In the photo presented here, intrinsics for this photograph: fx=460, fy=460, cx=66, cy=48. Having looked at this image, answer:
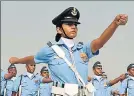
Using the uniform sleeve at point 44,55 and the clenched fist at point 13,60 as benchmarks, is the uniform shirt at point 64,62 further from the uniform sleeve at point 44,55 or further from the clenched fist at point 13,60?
the clenched fist at point 13,60

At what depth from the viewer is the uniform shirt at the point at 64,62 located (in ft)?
18.3

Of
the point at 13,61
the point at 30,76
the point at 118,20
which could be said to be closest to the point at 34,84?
the point at 30,76

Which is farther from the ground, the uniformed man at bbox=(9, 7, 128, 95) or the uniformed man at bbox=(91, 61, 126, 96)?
the uniformed man at bbox=(91, 61, 126, 96)

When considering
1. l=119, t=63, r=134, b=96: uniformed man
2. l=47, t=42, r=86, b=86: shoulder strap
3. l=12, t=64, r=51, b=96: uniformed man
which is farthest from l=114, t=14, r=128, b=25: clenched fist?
l=12, t=64, r=51, b=96: uniformed man

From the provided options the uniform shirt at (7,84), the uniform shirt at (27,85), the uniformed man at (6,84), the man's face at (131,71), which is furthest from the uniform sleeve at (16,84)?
the man's face at (131,71)

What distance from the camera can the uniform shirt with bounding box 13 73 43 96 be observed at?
44.8 feet

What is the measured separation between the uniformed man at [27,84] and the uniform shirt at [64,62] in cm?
773

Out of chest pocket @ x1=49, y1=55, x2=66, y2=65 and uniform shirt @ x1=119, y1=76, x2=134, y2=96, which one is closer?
chest pocket @ x1=49, y1=55, x2=66, y2=65

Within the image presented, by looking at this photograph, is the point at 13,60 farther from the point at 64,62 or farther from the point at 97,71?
the point at 97,71

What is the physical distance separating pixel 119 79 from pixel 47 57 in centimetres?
764

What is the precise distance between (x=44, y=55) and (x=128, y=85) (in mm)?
7713

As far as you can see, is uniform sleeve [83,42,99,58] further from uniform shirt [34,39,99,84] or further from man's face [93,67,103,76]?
man's face [93,67,103,76]

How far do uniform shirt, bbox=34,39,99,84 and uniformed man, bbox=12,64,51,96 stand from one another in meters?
7.73

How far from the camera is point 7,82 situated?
14312 mm
